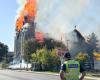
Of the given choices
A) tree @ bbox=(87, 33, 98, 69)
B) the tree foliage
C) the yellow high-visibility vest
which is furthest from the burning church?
the yellow high-visibility vest

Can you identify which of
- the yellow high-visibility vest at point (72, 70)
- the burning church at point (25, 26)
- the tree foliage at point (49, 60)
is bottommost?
the yellow high-visibility vest at point (72, 70)

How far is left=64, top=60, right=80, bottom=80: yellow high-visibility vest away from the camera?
33.9ft

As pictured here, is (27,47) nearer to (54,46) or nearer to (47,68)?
(54,46)

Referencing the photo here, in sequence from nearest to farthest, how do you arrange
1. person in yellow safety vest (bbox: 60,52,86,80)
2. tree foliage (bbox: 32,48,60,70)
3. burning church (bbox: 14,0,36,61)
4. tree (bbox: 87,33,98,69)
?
person in yellow safety vest (bbox: 60,52,86,80), burning church (bbox: 14,0,36,61), tree foliage (bbox: 32,48,60,70), tree (bbox: 87,33,98,69)

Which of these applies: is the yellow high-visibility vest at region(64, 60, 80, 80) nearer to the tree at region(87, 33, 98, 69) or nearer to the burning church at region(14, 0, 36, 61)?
the burning church at region(14, 0, 36, 61)

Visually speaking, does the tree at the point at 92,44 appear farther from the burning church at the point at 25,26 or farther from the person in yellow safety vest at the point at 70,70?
the person in yellow safety vest at the point at 70,70

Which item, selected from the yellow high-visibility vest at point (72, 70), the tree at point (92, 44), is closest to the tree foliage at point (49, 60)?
Result: the tree at point (92, 44)

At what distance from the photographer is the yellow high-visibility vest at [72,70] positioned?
10.3 m

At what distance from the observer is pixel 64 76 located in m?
10.3

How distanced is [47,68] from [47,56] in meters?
3.61

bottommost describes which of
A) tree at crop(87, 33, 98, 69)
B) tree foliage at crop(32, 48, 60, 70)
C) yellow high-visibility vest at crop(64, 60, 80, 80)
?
yellow high-visibility vest at crop(64, 60, 80, 80)

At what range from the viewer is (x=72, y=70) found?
10383 millimetres

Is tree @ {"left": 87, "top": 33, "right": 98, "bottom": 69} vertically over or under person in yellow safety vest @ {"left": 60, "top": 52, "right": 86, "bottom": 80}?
over

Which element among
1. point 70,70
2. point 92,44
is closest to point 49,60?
point 92,44
